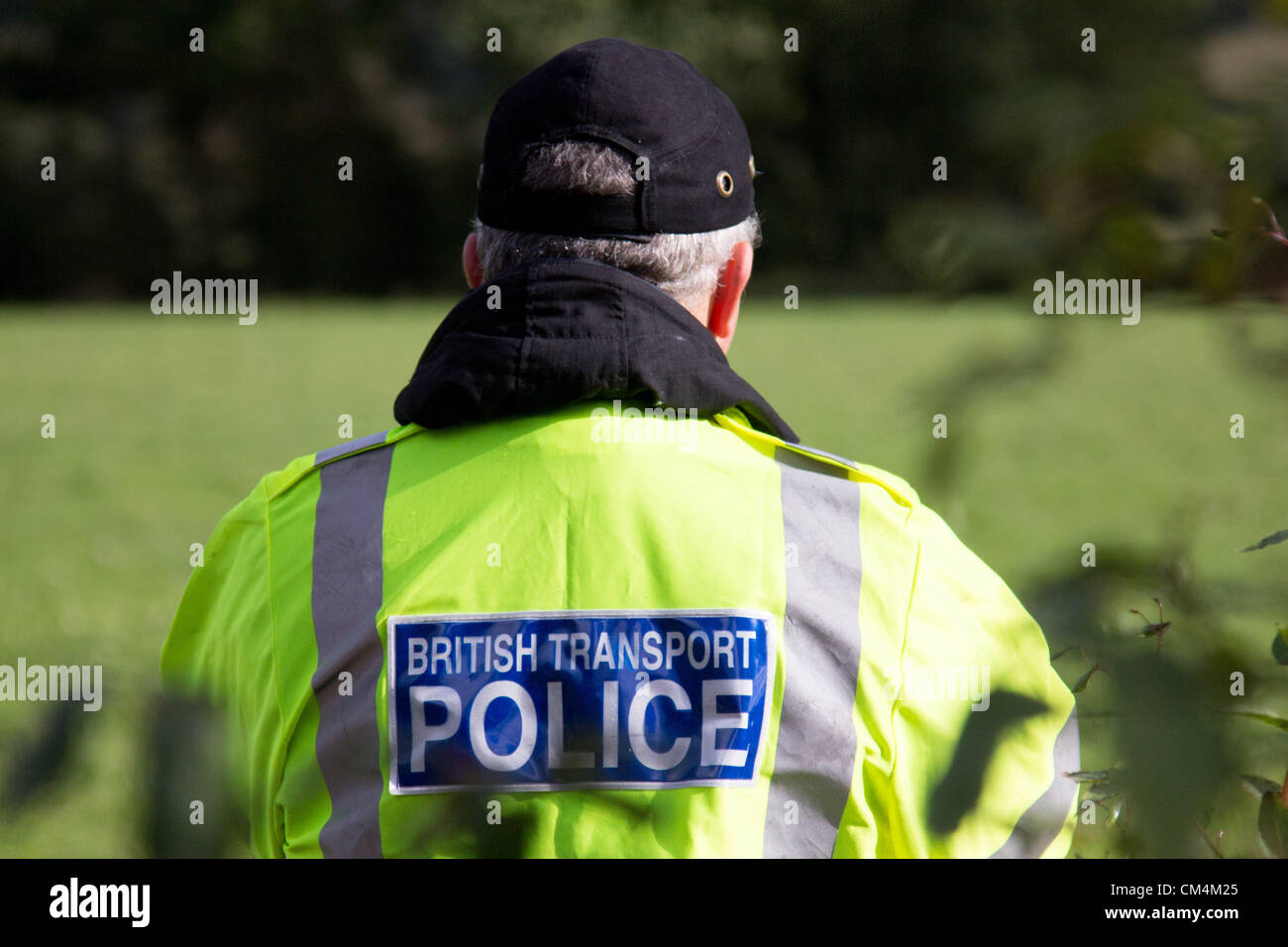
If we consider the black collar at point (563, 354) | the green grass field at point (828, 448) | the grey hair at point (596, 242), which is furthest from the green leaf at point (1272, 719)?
the grey hair at point (596, 242)

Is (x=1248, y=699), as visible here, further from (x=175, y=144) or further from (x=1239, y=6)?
(x=175, y=144)

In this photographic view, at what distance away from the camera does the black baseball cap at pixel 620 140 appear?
1.47 meters

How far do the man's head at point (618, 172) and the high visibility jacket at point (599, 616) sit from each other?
0.35ft

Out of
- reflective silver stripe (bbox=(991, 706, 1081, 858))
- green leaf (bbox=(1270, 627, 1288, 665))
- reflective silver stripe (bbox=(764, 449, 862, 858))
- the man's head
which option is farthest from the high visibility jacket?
green leaf (bbox=(1270, 627, 1288, 665))

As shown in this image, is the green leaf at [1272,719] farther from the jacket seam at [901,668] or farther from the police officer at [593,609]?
the jacket seam at [901,668]

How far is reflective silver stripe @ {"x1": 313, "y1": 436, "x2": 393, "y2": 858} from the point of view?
4.17ft

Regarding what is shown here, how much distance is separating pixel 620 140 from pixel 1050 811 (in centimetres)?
90

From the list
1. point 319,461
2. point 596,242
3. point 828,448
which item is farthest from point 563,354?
point 828,448

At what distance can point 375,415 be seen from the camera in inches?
417

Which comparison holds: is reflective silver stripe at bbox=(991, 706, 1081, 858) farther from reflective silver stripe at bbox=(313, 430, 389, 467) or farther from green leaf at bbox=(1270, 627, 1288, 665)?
reflective silver stripe at bbox=(313, 430, 389, 467)

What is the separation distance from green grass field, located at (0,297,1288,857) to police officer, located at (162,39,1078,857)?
0.23 meters

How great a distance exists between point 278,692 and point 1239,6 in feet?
3.64

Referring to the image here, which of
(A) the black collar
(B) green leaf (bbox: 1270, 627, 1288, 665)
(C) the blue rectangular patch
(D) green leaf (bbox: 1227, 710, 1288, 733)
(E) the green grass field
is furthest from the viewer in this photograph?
(A) the black collar

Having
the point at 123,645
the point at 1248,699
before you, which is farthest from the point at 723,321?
the point at 123,645
